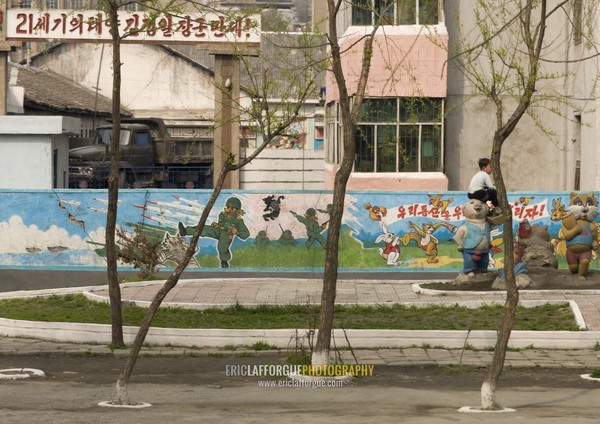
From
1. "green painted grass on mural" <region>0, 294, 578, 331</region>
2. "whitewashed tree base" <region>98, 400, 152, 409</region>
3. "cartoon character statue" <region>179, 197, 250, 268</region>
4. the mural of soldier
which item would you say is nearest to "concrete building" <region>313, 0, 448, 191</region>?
the mural of soldier

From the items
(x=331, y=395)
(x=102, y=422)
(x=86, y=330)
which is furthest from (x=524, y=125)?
(x=102, y=422)

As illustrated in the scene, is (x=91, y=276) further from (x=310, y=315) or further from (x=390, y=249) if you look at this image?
(x=310, y=315)

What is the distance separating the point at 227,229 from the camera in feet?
84.1

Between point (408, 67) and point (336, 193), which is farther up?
point (408, 67)

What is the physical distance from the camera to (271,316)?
1891cm

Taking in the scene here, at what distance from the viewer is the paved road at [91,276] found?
82.9ft

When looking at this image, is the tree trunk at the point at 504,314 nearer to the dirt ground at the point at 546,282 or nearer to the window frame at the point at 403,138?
the dirt ground at the point at 546,282

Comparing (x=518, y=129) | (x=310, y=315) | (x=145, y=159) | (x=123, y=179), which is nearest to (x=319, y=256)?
(x=310, y=315)

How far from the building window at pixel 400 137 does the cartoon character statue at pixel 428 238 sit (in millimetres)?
4641

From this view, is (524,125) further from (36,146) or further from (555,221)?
(36,146)

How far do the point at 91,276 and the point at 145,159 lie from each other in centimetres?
1869

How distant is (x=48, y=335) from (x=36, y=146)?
1057 cm

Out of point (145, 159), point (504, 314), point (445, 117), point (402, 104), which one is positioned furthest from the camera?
point (145, 159)

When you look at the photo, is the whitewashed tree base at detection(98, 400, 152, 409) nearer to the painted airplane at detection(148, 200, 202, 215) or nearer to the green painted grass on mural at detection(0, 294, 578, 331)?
the green painted grass on mural at detection(0, 294, 578, 331)
